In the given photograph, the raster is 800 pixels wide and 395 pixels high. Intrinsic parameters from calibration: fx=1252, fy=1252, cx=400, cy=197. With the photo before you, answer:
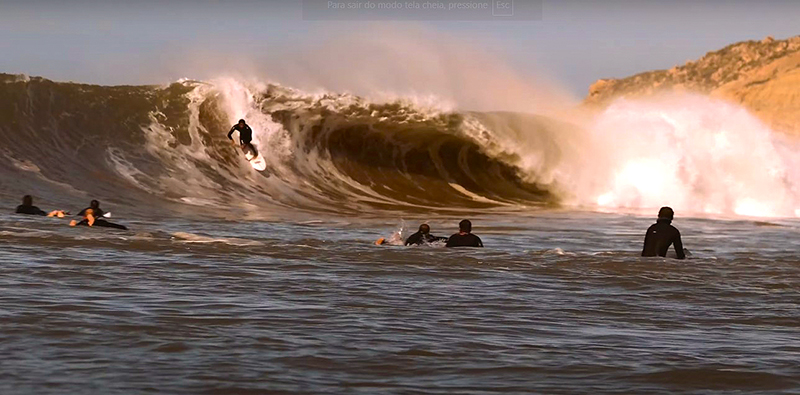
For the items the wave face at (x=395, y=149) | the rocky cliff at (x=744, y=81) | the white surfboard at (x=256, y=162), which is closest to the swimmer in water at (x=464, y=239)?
the wave face at (x=395, y=149)

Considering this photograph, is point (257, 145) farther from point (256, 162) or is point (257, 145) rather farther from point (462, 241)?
point (462, 241)

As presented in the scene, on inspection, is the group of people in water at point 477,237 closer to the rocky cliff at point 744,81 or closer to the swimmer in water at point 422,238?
the swimmer in water at point 422,238

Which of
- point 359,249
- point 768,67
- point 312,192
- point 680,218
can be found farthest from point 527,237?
point 768,67

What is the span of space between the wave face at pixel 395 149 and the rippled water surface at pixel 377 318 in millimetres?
13871

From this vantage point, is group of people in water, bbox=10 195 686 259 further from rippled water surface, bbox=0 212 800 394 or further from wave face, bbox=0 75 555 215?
wave face, bbox=0 75 555 215

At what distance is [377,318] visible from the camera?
8.52 meters

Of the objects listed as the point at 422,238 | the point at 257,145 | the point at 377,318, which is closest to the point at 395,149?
the point at 257,145

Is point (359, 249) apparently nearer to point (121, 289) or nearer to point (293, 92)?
point (121, 289)

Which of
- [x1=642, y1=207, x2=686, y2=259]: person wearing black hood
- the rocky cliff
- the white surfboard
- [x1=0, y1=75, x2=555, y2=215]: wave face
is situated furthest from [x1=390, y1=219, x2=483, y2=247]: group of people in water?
the rocky cliff

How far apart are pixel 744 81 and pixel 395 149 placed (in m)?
114

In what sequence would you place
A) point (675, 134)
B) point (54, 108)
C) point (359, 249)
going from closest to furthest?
point (359, 249) < point (54, 108) < point (675, 134)

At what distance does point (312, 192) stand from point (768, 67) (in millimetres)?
121891

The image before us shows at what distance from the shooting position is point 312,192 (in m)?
28.9

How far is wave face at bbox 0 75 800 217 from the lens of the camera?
28.9m
